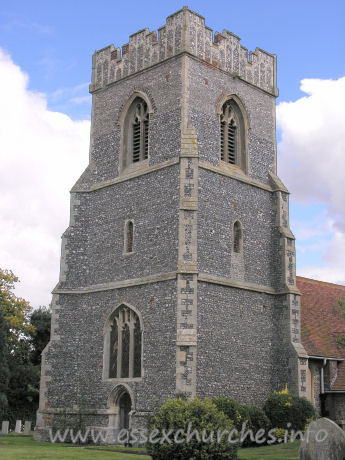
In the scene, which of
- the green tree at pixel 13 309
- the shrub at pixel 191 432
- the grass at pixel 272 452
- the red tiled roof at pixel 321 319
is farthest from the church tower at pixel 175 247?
the green tree at pixel 13 309

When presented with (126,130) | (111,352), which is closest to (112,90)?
(126,130)

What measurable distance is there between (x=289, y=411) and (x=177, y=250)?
649 centimetres

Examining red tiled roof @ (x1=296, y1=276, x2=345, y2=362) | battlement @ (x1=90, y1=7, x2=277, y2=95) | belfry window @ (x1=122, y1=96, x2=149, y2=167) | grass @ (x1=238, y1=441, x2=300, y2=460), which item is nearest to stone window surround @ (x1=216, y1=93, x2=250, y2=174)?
battlement @ (x1=90, y1=7, x2=277, y2=95)

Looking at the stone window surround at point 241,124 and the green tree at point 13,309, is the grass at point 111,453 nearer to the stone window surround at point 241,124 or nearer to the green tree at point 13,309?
the stone window surround at point 241,124

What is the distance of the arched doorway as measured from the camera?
22.5m

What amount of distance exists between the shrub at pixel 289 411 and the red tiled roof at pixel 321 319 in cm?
327

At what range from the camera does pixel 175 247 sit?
2175cm

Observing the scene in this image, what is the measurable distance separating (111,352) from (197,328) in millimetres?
4039

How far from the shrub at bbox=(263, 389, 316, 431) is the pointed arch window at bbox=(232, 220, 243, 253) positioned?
5.35 m

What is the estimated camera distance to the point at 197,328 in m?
21.1

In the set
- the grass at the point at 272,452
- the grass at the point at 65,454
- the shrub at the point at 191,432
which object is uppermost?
the shrub at the point at 191,432

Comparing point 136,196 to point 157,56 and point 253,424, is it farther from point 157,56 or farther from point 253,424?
point 253,424

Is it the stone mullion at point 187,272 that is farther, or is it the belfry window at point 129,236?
the belfry window at point 129,236

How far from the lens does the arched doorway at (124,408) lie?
74.0 ft
